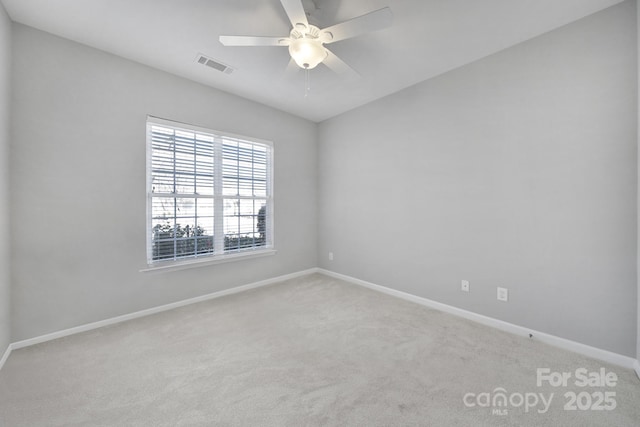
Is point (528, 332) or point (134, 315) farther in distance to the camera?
point (134, 315)

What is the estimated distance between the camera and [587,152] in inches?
78.0

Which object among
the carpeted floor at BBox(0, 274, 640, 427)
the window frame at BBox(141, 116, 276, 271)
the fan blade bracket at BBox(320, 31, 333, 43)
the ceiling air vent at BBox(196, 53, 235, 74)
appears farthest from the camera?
the window frame at BBox(141, 116, 276, 271)

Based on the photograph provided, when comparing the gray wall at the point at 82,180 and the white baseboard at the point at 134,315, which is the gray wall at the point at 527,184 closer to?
the white baseboard at the point at 134,315

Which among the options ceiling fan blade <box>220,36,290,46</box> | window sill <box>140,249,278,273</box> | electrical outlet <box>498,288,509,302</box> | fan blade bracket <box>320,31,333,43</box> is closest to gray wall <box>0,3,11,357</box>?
window sill <box>140,249,278,273</box>

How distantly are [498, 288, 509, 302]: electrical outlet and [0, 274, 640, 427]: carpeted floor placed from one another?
317 millimetres

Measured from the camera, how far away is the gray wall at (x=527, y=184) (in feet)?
6.19

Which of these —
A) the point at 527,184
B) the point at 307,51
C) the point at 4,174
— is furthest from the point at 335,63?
the point at 4,174

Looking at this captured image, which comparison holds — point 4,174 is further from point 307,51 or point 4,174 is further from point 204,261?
point 307,51

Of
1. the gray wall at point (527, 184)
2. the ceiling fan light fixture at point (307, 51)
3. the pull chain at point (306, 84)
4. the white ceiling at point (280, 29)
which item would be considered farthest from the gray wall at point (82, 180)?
the gray wall at point (527, 184)

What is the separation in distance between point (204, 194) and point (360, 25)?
2.52m

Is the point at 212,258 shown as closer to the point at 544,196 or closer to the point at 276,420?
the point at 276,420

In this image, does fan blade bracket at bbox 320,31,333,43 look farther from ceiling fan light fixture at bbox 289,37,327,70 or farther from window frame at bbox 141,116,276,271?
window frame at bbox 141,116,276,271

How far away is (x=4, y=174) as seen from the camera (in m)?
1.98

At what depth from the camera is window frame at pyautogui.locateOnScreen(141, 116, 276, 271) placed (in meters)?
2.76
